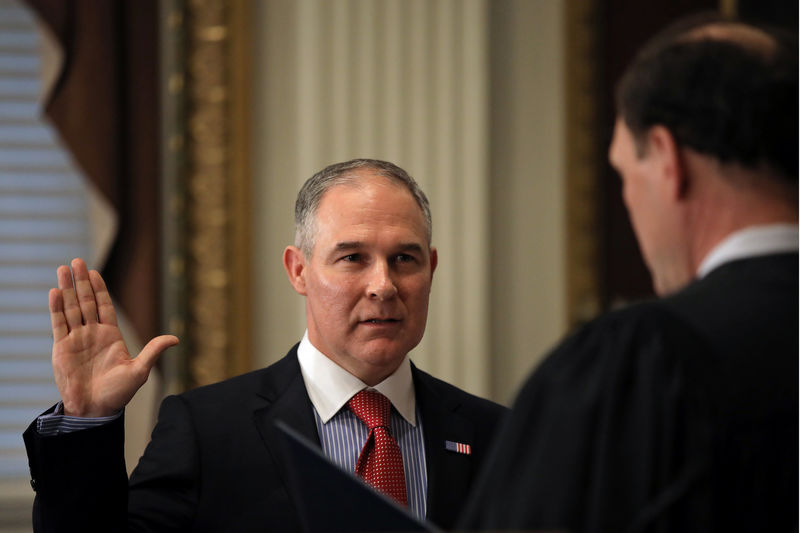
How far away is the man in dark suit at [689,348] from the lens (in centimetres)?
112

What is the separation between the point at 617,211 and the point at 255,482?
2717 millimetres

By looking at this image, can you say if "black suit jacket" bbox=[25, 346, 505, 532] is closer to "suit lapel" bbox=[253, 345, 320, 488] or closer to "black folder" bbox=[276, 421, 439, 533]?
"suit lapel" bbox=[253, 345, 320, 488]

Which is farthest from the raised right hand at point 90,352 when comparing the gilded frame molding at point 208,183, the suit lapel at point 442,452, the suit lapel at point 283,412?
the gilded frame molding at point 208,183

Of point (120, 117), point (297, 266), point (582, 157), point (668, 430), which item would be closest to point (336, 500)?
point (668, 430)

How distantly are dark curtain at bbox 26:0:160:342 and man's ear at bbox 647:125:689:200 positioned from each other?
10.1 ft

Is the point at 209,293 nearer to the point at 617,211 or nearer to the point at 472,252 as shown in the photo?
the point at 472,252

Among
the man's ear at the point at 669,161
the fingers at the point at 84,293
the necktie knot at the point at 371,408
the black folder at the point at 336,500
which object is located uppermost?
the man's ear at the point at 669,161

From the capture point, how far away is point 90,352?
2.07 m

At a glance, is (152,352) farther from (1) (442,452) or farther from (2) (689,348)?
(2) (689,348)

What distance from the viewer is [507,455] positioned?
1205 millimetres

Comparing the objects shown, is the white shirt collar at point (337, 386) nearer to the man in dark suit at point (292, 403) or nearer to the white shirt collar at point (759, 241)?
the man in dark suit at point (292, 403)

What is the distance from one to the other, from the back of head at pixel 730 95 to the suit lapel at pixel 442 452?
4.06ft

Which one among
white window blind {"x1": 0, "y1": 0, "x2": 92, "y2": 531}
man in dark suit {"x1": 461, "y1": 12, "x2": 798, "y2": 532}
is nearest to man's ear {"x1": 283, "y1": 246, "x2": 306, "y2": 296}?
man in dark suit {"x1": 461, "y1": 12, "x2": 798, "y2": 532}

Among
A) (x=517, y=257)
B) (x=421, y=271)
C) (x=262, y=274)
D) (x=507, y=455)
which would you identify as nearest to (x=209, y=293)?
(x=262, y=274)
